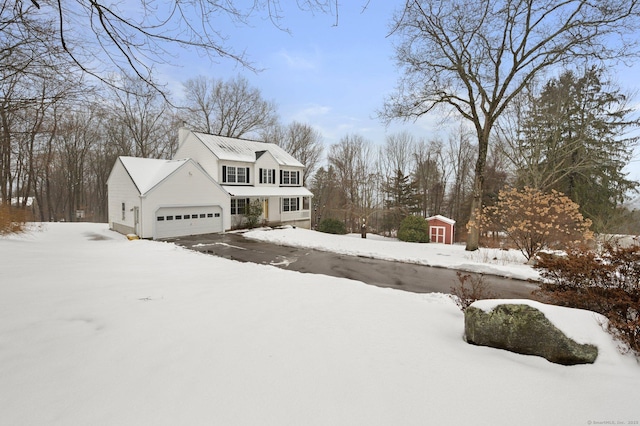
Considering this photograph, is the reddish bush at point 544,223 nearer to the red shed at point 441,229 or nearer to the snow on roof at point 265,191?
the red shed at point 441,229

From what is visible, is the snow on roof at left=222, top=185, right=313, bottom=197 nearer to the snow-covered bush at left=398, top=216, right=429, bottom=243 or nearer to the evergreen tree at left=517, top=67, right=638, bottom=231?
the snow-covered bush at left=398, top=216, right=429, bottom=243

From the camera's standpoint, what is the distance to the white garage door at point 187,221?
16.5 metres

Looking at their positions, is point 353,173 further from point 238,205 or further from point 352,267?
point 352,267

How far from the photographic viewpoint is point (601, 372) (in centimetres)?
278

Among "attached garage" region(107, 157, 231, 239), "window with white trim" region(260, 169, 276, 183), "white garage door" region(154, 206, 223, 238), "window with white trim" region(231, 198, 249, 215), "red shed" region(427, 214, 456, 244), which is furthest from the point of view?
"window with white trim" region(260, 169, 276, 183)

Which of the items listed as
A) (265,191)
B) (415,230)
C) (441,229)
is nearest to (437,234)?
(441,229)

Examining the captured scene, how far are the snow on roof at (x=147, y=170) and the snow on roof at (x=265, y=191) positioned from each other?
13.5 feet

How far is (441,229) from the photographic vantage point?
77.1ft

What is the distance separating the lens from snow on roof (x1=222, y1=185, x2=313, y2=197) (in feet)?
69.6

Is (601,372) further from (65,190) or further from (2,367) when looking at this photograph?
(65,190)

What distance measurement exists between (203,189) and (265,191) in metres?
5.71

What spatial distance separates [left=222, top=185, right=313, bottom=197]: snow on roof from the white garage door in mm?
2268

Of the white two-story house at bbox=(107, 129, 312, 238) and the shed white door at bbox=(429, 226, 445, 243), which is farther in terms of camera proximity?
the shed white door at bbox=(429, 226, 445, 243)

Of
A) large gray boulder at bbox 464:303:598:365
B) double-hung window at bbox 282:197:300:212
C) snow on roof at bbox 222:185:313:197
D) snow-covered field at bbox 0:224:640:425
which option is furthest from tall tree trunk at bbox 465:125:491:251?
double-hung window at bbox 282:197:300:212
